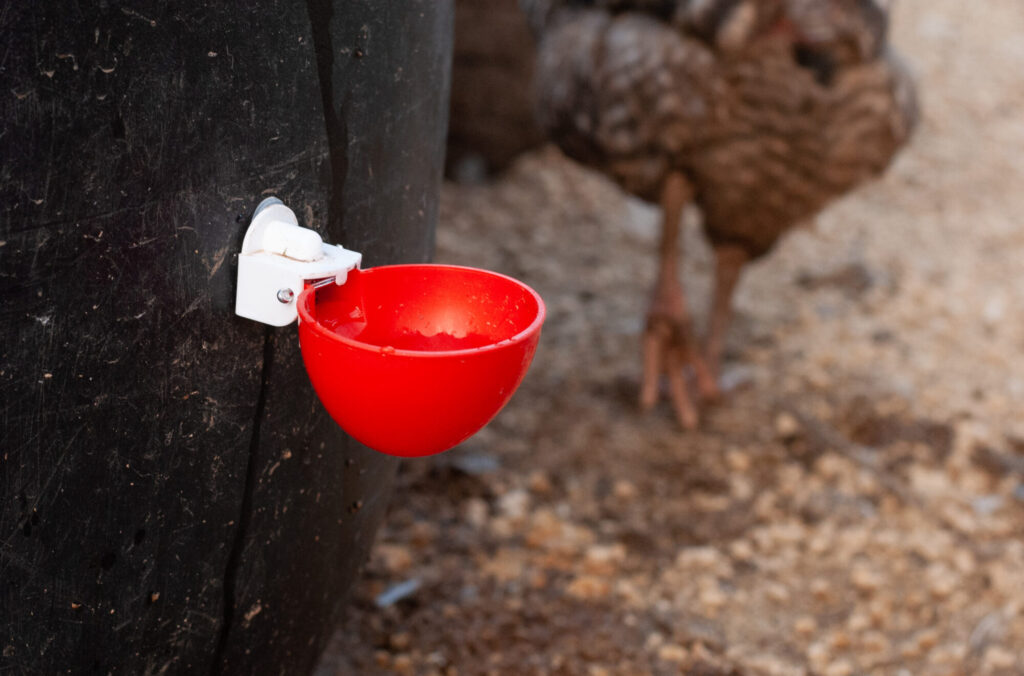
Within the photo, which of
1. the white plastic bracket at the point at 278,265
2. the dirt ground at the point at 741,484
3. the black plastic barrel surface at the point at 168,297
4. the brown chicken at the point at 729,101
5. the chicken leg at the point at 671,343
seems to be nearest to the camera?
the black plastic barrel surface at the point at 168,297

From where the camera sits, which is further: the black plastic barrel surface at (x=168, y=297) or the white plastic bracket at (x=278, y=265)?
the white plastic bracket at (x=278, y=265)

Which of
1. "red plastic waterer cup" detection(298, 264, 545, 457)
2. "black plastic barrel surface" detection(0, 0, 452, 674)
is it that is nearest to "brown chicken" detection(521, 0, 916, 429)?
"black plastic barrel surface" detection(0, 0, 452, 674)

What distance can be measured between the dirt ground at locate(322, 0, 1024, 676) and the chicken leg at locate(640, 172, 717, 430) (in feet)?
0.23

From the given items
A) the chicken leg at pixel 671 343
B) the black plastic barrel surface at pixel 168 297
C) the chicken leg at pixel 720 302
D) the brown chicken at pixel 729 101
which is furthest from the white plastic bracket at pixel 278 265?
the chicken leg at pixel 720 302

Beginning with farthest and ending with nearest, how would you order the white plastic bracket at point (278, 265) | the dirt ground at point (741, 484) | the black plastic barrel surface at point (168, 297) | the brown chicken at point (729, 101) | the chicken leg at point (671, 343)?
1. the chicken leg at point (671, 343)
2. the brown chicken at point (729, 101)
3. the dirt ground at point (741, 484)
4. the white plastic bracket at point (278, 265)
5. the black plastic barrel surface at point (168, 297)

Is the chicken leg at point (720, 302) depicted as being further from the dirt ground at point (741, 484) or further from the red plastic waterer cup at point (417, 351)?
the red plastic waterer cup at point (417, 351)

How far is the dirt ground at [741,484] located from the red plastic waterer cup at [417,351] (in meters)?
0.86

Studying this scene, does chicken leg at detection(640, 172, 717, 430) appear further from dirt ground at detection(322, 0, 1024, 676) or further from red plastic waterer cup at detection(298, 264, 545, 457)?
red plastic waterer cup at detection(298, 264, 545, 457)

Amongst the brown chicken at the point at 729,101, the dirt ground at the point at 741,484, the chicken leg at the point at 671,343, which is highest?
the brown chicken at the point at 729,101

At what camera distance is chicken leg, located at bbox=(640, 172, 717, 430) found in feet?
8.25

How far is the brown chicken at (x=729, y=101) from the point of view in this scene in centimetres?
214

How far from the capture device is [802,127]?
2207 mm

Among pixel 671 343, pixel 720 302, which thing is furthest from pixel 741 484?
pixel 720 302

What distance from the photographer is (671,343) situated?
8.54ft
